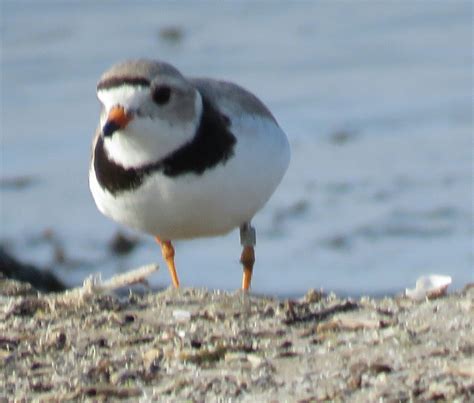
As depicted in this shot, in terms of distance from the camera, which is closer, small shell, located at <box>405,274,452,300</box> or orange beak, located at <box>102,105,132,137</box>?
small shell, located at <box>405,274,452,300</box>

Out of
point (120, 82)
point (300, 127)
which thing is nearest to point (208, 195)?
point (120, 82)

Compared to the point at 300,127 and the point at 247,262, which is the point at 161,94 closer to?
the point at 247,262

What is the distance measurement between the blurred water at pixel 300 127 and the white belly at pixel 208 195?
115 inches

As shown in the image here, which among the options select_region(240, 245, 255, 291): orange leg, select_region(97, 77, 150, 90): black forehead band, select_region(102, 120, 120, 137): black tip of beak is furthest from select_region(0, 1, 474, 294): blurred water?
select_region(102, 120, 120, 137): black tip of beak

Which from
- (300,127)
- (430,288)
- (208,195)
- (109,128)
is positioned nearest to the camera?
(430,288)

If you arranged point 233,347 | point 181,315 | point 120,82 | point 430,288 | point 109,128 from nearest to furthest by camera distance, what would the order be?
point 233,347 < point 181,315 < point 430,288 < point 109,128 < point 120,82

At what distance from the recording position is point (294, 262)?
9.38 metres

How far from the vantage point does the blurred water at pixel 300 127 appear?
948 cm

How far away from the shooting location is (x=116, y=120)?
531cm

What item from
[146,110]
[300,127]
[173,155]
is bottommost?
[300,127]

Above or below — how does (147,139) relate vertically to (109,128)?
below

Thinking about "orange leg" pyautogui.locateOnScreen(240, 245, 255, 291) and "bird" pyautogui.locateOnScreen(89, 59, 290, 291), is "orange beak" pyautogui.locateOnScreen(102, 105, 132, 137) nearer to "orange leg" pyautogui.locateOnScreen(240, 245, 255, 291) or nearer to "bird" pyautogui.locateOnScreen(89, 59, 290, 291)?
"bird" pyautogui.locateOnScreen(89, 59, 290, 291)

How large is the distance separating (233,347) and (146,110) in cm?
126

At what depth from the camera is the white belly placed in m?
5.51
